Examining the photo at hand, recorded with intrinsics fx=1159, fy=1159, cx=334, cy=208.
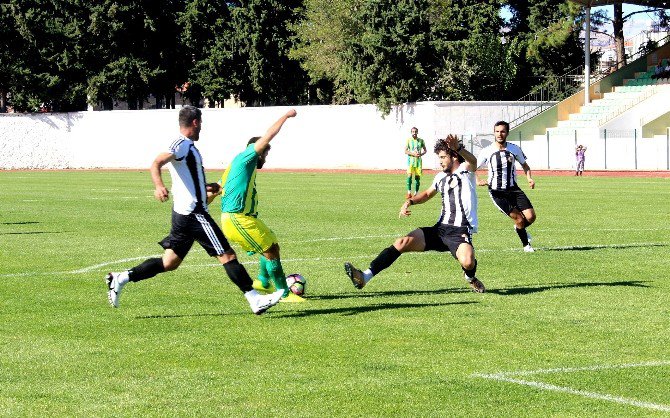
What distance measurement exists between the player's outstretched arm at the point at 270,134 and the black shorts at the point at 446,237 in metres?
2.48

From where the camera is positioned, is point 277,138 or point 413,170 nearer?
point 413,170

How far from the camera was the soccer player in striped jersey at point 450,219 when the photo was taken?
12.5 metres

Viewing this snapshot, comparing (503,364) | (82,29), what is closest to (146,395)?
(503,364)

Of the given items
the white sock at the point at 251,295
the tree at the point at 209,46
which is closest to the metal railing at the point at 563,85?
the tree at the point at 209,46

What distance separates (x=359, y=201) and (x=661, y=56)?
3687 centimetres

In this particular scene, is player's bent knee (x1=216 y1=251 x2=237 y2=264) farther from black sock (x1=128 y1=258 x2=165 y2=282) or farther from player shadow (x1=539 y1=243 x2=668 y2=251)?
player shadow (x1=539 y1=243 x2=668 y2=251)

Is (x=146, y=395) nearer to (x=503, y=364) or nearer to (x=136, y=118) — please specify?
(x=503, y=364)

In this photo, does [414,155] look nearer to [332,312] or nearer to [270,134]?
[332,312]

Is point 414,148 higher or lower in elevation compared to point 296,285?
higher

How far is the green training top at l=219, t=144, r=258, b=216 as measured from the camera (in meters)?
11.4

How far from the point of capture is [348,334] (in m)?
10.0

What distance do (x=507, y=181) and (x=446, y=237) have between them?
5.29 metres

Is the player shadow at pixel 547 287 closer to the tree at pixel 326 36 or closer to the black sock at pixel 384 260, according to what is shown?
the black sock at pixel 384 260

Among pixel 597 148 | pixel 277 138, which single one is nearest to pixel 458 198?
pixel 597 148
